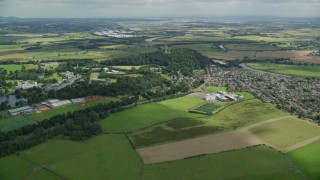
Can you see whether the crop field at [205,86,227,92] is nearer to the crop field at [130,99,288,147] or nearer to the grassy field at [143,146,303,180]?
the crop field at [130,99,288,147]

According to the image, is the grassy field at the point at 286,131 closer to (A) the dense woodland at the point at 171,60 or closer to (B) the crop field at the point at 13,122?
(B) the crop field at the point at 13,122

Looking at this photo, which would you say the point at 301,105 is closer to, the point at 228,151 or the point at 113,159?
the point at 228,151

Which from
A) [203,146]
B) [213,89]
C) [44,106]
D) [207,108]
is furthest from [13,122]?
[213,89]

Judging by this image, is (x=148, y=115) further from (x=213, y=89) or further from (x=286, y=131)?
(x=213, y=89)

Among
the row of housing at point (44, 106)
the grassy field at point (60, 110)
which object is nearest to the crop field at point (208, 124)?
the grassy field at point (60, 110)

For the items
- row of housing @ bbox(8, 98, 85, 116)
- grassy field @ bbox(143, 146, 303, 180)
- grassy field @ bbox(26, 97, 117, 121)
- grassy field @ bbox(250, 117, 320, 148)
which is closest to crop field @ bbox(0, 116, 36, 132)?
grassy field @ bbox(26, 97, 117, 121)
